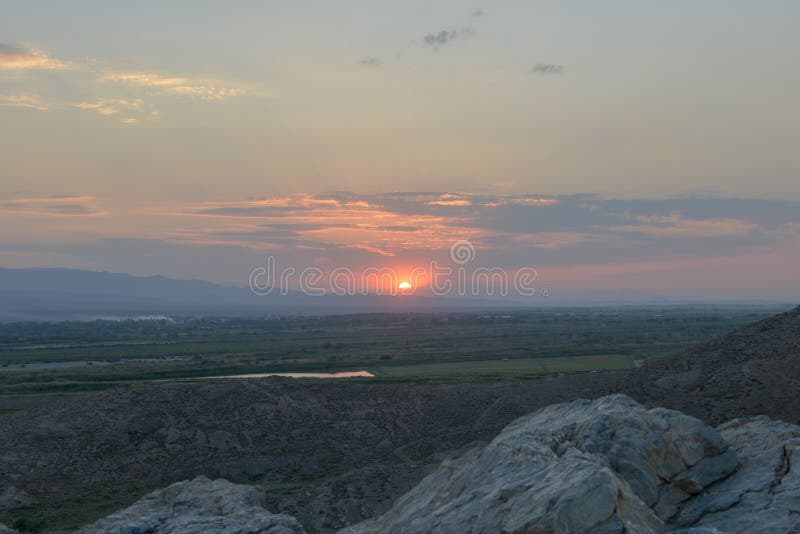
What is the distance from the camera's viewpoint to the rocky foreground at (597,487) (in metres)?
13.0

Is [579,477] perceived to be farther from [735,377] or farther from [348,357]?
[348,357]

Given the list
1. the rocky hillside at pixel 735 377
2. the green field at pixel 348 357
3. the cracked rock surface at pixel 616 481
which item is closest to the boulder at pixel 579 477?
the cracked rock surface at pixel 616 481

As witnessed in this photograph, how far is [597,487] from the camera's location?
12.8 meters

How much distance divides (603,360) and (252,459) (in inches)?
2623

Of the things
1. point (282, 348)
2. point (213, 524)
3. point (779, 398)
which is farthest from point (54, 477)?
point (282, 348)

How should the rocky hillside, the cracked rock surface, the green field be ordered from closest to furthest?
the cracked rock surface
the rocky hillside
the green field

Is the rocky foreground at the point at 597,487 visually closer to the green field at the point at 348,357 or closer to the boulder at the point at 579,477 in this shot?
the boulder at the point at 579,477

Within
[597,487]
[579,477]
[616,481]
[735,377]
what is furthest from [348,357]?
[597,487]

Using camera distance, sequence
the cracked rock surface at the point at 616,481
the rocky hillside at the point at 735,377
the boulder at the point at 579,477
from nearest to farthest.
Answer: the boulder at the point at 579,477, the cracked rock surface at the point at 616,481, the rocky hillside at the point at 735,377

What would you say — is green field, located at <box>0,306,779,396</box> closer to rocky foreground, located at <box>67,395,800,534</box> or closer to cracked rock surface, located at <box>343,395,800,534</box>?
rocky foreground, located at <box>67,395,800,534</box>

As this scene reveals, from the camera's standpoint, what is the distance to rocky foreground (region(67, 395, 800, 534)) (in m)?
13.0

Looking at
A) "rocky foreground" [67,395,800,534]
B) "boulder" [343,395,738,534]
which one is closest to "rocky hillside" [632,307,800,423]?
"rocky foreground" [67,395,800,534]

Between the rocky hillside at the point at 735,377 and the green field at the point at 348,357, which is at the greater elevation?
the rocky hillside at the point at 735,377

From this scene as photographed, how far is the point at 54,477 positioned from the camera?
40844 millimetres
